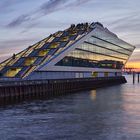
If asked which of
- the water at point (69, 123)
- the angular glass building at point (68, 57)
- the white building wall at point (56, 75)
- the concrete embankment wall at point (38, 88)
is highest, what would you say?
the angular glass building at point (68, 57)

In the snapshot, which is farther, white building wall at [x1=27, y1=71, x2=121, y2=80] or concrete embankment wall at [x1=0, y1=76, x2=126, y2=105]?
white building wall at [x1=27, y1=71, x2=121, y2=80]

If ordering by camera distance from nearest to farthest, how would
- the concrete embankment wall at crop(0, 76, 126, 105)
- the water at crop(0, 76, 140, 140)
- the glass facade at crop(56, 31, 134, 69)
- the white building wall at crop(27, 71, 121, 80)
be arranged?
the water at crop(0, 76, 140, 140)
the concrete embankment wall at crop(0, 76, 126, 105)
the white building wall at crop(27, 71, 121, 80)
the glass facade at crop(56, 31, 134, 69)

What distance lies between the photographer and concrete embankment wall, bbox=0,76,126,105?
2776 inches

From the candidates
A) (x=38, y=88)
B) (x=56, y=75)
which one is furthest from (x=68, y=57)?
(x=38, y=88)

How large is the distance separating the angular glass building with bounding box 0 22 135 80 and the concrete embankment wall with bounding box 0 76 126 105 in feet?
19.8

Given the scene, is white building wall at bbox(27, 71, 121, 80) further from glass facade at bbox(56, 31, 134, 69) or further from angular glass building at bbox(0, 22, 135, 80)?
glass facade at bbox(56, 31, 134, 69)

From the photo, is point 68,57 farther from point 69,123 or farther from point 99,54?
point 69,123

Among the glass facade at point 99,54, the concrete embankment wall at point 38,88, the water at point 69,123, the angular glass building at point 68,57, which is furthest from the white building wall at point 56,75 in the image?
the water at point 69,123

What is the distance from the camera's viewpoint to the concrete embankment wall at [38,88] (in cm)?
7050

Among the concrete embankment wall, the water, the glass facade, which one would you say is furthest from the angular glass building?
the water

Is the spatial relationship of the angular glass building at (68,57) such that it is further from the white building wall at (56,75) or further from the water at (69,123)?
the water at (69,123)

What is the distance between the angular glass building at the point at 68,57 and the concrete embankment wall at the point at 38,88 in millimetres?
6027

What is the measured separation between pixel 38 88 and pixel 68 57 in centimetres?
2951

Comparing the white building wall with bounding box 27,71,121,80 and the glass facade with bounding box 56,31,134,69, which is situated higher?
the glass facade with bounding box 56,31,134,69
